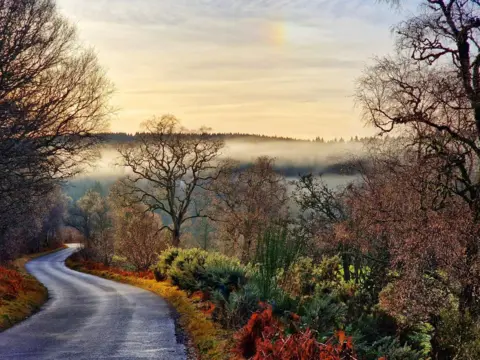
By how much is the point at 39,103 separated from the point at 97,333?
8.17 metres

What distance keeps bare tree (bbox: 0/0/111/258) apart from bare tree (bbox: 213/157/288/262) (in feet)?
76.8

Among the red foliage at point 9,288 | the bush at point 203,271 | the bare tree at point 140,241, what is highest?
the bush at point 203,271

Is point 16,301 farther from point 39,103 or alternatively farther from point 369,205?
point 369,205

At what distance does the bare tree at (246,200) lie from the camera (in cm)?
4306

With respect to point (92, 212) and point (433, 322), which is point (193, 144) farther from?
point (92, 212)

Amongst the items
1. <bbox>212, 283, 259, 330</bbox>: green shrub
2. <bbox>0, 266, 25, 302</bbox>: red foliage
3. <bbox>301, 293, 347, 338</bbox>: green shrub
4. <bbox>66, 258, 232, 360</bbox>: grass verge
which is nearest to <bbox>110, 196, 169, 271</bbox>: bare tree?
<bbox>66, 258, 232, 360</bbox>: grass verge

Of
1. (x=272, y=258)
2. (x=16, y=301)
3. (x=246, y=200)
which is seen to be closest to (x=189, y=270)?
(x=16, y=301)

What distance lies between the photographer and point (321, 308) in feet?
33.4

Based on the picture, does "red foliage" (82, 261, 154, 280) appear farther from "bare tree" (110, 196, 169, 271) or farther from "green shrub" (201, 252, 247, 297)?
"green shrub" (201, 252, 247, 297)

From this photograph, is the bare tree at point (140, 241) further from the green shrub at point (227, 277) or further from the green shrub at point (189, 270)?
the green shrub at point (227, 277)

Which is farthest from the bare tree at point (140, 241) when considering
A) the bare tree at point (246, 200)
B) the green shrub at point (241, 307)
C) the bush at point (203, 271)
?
the green shrub at point (241, 307)

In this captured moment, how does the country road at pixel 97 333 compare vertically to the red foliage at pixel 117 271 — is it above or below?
above

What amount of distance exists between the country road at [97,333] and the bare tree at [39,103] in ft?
13.4

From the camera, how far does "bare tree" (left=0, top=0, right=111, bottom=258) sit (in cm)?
1469
